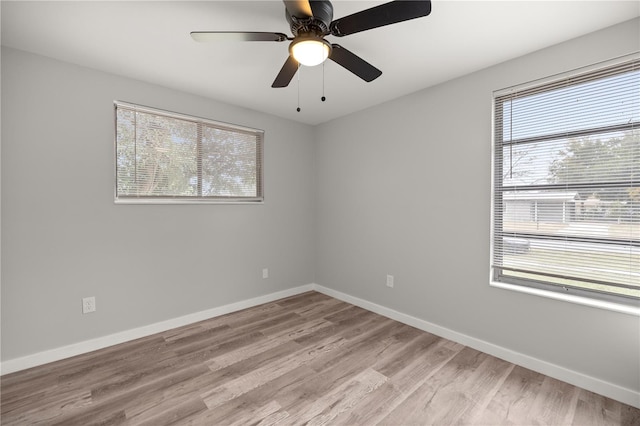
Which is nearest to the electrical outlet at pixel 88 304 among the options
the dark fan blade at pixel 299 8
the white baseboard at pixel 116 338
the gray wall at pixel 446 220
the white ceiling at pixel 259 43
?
the white baseboard at pixel 116 338

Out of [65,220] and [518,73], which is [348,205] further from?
[65,220]

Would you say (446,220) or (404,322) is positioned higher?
(446,220)

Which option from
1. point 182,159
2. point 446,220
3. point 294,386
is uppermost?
point 182,159

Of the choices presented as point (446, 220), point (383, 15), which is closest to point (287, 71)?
point (383, 15)

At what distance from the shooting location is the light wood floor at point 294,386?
67.8 inches

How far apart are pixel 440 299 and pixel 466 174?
123 centimetres

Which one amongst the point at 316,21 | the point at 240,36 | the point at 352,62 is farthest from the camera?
the point at 352,62

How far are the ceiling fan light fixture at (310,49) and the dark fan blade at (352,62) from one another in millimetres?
81

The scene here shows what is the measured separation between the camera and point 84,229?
7.92 ft

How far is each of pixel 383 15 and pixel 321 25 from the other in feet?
1.08

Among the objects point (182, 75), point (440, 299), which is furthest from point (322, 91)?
point (440, 299)

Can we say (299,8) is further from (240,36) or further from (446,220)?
(446,220)

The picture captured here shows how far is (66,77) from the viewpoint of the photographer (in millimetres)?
2326

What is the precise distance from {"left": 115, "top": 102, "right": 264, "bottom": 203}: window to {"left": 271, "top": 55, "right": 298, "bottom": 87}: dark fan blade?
4.55 ft
